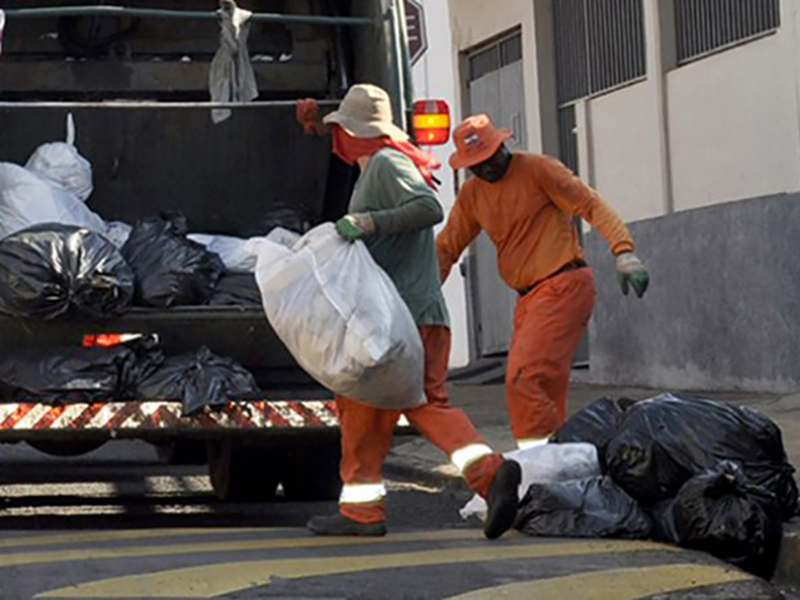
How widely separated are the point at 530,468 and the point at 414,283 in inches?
30.3

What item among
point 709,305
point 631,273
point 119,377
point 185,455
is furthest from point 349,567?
point 709,305

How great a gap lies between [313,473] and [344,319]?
2.50 m

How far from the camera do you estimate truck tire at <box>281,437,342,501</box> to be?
343 inches

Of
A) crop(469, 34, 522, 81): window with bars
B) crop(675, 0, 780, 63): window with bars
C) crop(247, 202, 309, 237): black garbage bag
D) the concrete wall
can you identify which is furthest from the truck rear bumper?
crop(469, 34, 522, 81): window with bars

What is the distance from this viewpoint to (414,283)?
6.79 m

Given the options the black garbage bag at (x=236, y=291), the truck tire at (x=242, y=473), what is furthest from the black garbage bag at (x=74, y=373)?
the truck tire at (x=242, y=473)

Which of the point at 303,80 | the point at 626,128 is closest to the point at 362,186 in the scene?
the point at 303,80

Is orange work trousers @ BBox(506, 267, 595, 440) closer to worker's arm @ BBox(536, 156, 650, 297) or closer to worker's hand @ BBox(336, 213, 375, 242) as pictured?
worker's arm @ BBox(536, 156, 650, 297)

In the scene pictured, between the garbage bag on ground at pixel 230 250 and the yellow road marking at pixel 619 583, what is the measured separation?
3.02 meters

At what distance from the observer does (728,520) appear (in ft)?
20.5

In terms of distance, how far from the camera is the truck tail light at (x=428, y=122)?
8297 millimetres

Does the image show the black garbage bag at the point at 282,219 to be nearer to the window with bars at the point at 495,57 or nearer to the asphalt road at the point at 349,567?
the asphalt road at the point at 349,567

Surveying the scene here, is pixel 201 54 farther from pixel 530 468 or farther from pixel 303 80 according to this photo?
pixel 530 468

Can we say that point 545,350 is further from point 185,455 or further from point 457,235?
point 185,455
